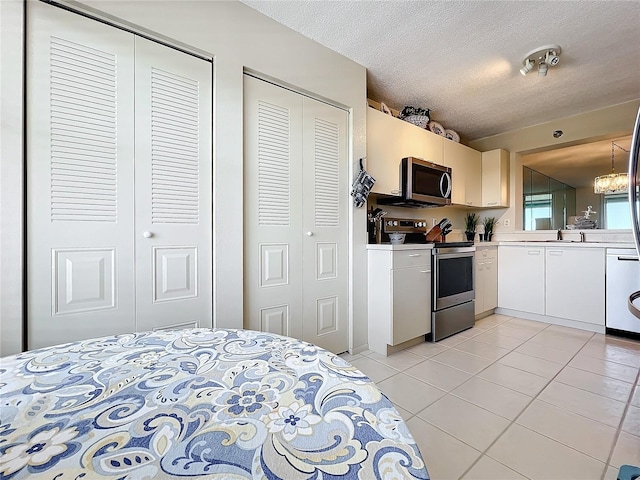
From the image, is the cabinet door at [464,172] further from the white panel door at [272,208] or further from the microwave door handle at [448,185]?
the white panel door at [272,208]

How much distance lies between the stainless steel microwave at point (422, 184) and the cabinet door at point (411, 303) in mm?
767

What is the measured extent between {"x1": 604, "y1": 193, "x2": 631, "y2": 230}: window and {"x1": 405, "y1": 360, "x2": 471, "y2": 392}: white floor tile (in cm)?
538

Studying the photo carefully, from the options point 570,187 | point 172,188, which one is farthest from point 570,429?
point 570,187

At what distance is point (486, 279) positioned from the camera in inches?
141

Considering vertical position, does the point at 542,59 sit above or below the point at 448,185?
above

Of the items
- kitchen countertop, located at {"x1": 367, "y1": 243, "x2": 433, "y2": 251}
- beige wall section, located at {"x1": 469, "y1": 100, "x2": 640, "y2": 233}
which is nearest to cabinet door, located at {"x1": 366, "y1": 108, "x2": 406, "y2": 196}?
kitchen countertop, located at {"x1": 367, "y1": 243, "x2": 433, "y2": 251}

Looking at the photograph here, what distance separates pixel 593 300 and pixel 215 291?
3669mm

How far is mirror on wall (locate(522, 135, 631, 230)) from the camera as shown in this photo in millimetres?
4441

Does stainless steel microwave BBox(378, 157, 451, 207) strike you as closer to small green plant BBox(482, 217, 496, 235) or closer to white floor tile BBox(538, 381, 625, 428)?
small green plant BBox(482, 217, 496, 235)

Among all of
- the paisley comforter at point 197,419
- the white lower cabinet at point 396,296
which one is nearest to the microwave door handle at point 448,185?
the white lower cabinet at point 396,296

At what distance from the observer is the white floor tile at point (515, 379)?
1.93m

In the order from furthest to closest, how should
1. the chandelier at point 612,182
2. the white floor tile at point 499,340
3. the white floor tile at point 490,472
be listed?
Answer: 1. the chandelier at point 612,182
2. the white floor tile at point 499,340
3. the white floor tile at point 490,472

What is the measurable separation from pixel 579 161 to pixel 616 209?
1400 mm

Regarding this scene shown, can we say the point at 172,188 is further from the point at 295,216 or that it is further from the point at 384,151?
the point at 384,151
